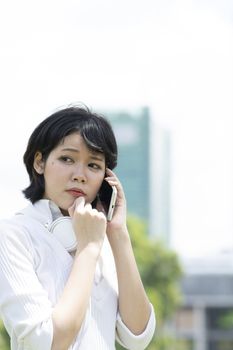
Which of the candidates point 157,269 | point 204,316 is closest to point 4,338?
point 157,269

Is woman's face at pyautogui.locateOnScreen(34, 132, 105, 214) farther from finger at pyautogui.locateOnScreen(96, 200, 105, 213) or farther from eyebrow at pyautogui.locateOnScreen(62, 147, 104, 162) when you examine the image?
finger at pyautogui.locateOnScreen(96, 200, 105, 213)

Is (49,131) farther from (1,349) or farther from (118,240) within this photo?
(1,349)

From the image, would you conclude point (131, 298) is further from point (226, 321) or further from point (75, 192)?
point (226, 321)

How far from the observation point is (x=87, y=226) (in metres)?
3.27

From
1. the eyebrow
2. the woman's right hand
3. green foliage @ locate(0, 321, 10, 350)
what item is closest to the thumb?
the woman's right hand

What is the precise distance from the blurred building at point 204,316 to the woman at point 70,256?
5067 cm

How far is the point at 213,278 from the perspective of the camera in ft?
191

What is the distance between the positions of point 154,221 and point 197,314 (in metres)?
47.6

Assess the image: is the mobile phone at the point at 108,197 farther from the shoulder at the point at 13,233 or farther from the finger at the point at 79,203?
the shoulder at the point at 13,233

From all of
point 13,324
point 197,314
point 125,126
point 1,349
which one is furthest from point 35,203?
point 125,126

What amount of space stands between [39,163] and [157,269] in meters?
30.5

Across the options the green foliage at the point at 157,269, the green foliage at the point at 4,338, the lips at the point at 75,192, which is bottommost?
the green foliage at the point at 157,269

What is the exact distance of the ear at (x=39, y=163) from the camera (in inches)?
133

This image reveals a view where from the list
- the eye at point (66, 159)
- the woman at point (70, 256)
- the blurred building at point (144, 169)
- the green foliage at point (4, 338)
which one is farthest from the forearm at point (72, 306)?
the blurred building at point (144, 169)
